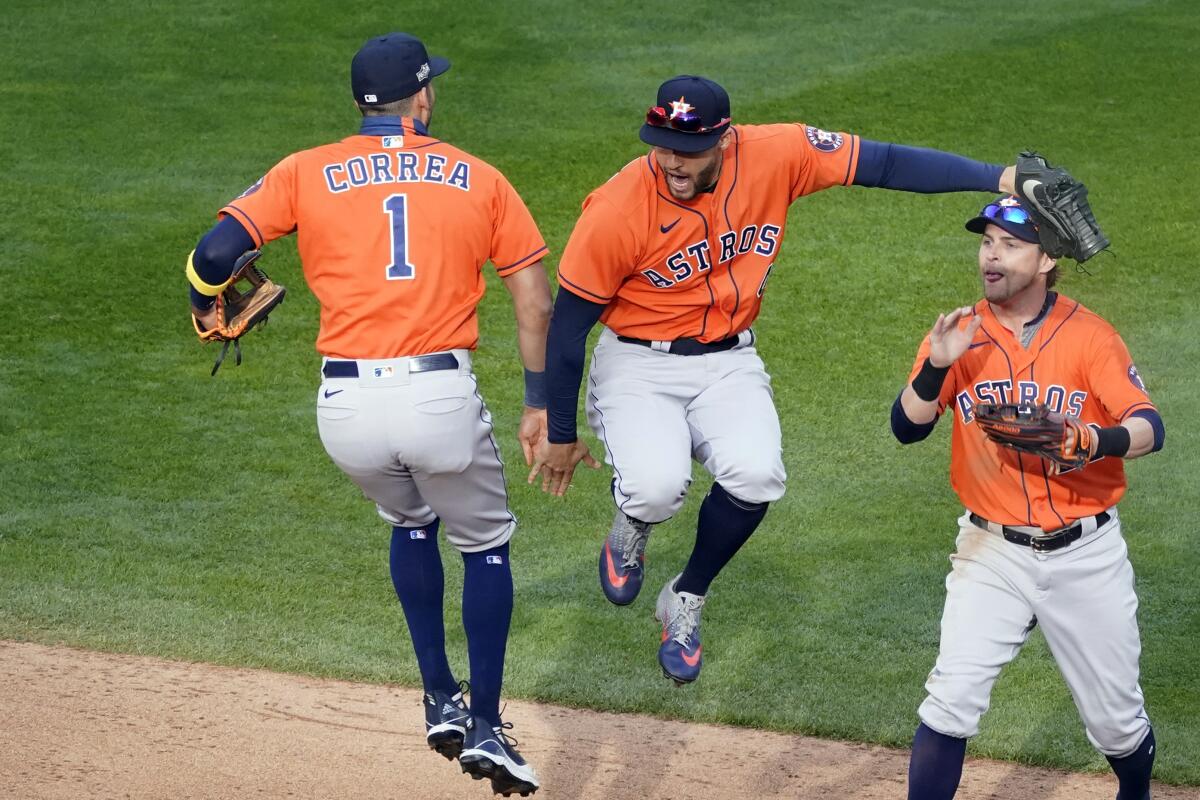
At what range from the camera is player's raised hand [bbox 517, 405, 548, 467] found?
557 cm

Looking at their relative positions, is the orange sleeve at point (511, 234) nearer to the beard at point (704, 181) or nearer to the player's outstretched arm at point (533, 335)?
the player's outstretched arm at point (533, 335)

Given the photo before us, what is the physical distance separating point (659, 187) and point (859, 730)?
2255 mm

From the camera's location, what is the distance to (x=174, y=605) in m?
7.18

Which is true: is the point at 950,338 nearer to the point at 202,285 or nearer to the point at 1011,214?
the point at 1011,214

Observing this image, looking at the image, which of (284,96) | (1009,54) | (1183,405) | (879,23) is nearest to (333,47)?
(284,96)

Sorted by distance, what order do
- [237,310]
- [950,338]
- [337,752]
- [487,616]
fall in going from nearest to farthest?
[950,338] → [237,310] → [487,616] → [337,752]

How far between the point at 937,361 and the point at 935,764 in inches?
46.4

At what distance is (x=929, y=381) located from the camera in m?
4.72

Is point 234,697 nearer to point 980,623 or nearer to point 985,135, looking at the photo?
point 980,623

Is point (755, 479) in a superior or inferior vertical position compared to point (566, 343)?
inferior

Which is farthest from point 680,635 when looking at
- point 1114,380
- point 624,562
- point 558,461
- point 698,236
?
point 1114,380

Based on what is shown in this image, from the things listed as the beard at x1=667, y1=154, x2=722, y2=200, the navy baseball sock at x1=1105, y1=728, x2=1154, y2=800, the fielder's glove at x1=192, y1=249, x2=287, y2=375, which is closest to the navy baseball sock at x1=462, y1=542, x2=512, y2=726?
the fielder's glove at x1=192, y1=249, x2=287, y2=375

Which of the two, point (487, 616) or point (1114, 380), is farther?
point (487, 616)

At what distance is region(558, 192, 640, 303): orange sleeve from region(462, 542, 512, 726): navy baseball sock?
0.90 metres
